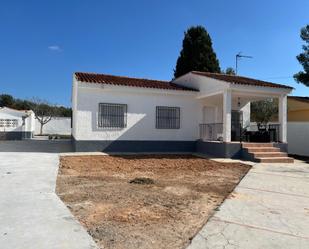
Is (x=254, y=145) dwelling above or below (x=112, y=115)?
below

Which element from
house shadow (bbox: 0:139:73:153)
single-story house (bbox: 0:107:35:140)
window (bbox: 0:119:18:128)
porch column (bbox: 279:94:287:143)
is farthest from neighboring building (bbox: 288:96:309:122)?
Answer: window (bbox: 0:119:18:128)

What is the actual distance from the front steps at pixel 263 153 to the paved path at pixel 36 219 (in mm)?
8983

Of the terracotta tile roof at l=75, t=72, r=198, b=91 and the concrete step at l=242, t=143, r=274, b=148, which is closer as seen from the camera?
the concrete step at l=242, t=143, r=274, b=148

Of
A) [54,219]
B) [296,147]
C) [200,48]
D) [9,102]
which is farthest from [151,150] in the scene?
[9,102]

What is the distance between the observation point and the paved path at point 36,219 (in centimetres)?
401

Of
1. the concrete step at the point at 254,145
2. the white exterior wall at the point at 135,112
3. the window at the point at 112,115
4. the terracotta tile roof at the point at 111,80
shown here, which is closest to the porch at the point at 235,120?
the concrete step at the point at 254,145

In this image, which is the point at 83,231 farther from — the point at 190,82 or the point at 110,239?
the point at 190,82

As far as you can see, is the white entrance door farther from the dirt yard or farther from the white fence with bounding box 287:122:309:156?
the dirt yard

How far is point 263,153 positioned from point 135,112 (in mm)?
6552

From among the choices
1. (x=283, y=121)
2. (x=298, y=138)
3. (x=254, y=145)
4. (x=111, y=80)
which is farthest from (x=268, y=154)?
(x=111, y=80)

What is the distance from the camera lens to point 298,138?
1800 cm

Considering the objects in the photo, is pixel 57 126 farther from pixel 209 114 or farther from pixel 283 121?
pixel 283 121

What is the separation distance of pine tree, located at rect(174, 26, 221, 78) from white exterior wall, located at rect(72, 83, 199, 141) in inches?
502

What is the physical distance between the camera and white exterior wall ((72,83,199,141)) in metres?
15.7
